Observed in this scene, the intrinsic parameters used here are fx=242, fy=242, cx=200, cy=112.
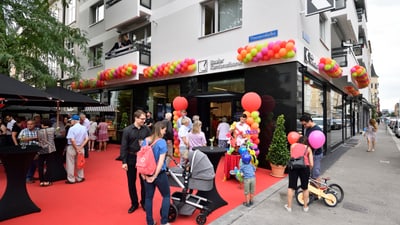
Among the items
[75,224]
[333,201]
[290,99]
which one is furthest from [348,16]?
[75,224]

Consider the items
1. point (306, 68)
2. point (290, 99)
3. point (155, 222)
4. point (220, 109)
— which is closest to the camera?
point (155, 222)

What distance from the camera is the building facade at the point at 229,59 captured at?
7.52 metres

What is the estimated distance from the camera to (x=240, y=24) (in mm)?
8836

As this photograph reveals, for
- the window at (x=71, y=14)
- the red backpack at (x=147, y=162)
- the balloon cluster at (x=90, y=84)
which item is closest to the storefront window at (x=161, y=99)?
the balloon cluster at (x=90, y=84)

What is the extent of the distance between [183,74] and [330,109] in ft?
24.9

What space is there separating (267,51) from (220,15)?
319 cm

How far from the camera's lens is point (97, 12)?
15.8 m

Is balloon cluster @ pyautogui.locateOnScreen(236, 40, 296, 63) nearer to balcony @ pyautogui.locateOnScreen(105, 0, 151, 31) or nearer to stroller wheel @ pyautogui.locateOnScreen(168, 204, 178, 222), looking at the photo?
stroller wheel @ pyautogui.locateOnScreen(168, 204, 178, 222)

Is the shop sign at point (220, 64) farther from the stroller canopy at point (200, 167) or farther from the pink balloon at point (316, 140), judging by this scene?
the stroller canopy at point (200, 167)

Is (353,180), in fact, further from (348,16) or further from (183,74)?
(348,16)

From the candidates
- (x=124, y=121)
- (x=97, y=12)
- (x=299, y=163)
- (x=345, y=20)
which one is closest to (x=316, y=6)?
(x=299, y=163)

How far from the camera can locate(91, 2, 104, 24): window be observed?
1548cm

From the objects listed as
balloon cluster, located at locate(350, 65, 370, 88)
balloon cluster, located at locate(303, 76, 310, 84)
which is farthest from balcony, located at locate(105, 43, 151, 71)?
balloon cluster, located at locate(350, 65, 370, 88)

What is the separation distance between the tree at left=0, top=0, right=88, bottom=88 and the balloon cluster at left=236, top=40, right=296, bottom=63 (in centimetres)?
667
